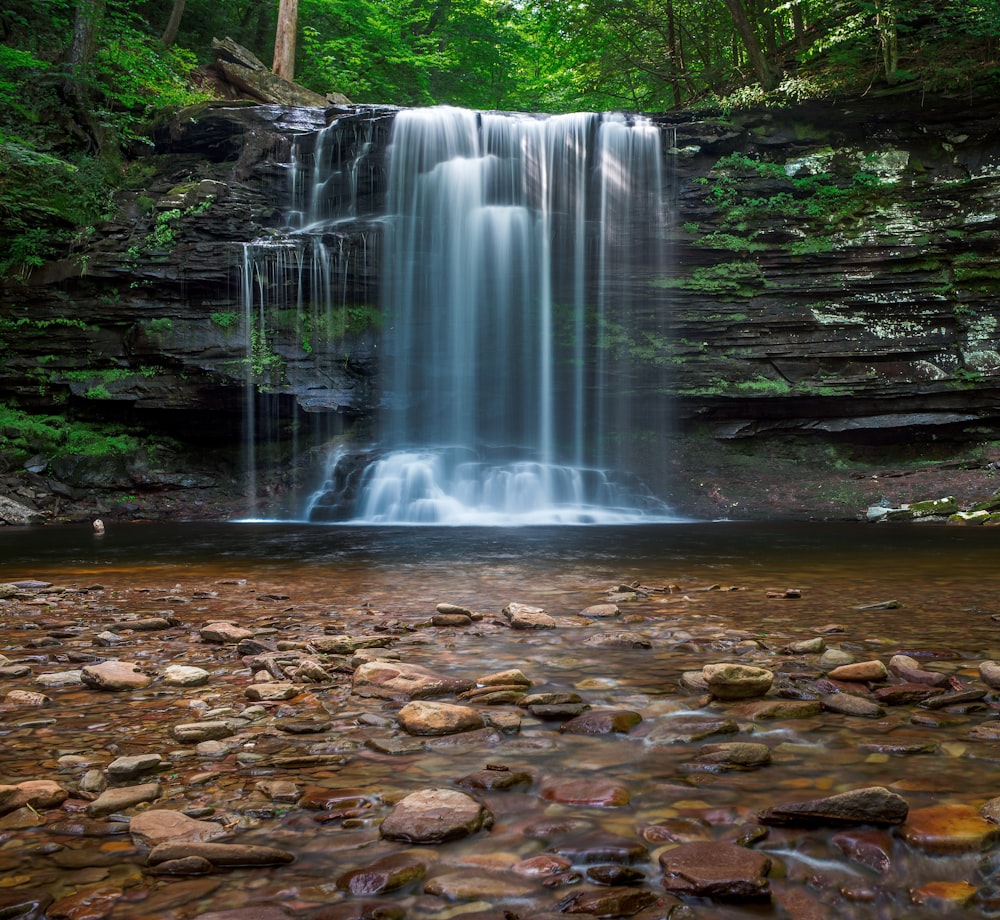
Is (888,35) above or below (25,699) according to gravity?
above

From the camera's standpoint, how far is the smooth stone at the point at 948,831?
1819mm

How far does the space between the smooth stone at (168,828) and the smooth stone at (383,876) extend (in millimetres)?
428

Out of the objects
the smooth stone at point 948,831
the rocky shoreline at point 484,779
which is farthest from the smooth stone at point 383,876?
the smooth stone at point 948,831

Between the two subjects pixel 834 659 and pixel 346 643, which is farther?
pixel 346 643

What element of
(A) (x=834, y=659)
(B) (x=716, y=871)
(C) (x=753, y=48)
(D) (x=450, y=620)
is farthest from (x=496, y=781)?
(C) (x=753, y=48)

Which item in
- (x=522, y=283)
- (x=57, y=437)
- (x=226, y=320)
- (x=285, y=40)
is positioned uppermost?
(x=285, y=40)

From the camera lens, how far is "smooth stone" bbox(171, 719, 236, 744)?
263 centimetres

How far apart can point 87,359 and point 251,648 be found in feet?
46.6

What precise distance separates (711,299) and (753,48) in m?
5.60

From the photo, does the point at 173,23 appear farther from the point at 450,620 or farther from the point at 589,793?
the point at 589,793

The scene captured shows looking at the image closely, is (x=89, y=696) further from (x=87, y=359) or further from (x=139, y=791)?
(x=87, y=359)

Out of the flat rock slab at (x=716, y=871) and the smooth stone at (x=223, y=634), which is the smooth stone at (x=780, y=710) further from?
A: the smooth stone at (x=223, y=634)

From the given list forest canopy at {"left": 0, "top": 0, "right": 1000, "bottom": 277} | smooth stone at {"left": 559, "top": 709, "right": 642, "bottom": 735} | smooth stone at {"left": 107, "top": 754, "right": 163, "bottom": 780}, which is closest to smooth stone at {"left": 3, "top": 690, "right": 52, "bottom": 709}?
smooth stone at {"left": 107, "top": 754, "right": 163, "bottom": 780}

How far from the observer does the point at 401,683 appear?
3.24 metres
